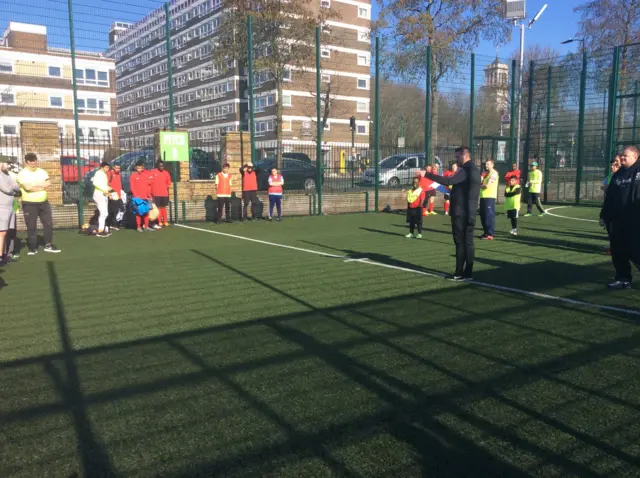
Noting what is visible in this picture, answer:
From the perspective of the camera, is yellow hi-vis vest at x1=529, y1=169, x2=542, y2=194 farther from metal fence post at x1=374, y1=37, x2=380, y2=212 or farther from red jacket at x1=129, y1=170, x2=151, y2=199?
red jacket at x1=129, y1=170, x2=151, y2=199

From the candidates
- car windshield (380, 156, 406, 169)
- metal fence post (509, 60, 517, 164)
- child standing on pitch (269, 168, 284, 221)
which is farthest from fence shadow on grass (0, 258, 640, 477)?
metal fence post (509, 60, 517, 164)

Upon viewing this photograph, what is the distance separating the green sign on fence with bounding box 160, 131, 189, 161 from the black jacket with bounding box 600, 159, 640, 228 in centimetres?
1211

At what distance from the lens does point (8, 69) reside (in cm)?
1442

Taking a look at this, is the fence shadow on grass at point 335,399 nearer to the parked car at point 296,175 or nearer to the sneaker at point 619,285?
the sneaker at point 619,285

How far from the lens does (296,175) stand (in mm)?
18297

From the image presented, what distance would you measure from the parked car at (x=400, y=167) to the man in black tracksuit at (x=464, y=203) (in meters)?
12.1

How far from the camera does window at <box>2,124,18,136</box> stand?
13791 millimetres

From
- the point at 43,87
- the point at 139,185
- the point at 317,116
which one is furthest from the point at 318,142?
the point at 43,87

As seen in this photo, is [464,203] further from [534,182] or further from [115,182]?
[534,182]

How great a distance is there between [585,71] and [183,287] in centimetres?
1876

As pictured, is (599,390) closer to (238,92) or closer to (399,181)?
(399,181)

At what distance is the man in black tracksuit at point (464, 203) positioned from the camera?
7.43 meters

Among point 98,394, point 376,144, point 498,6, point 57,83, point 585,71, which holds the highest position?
point 498,6

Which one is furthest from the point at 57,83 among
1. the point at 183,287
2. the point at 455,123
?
the point at 455,123
